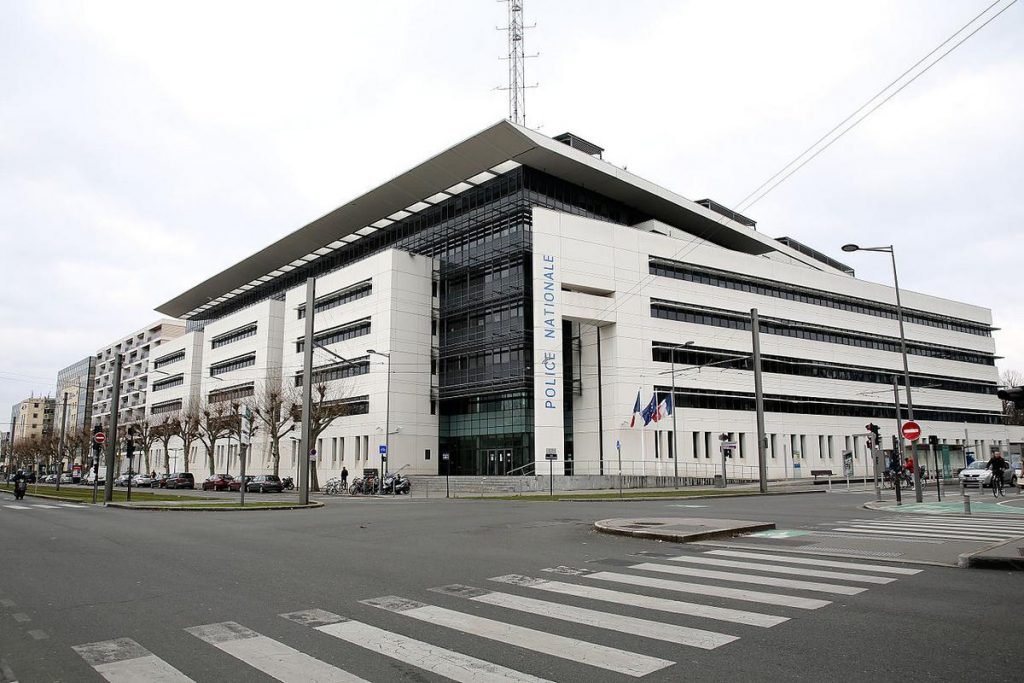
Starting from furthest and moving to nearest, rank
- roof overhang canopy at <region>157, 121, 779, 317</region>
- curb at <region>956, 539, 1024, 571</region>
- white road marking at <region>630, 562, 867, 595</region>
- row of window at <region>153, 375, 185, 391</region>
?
row of window at <region>153, 375, 185, 391</region> → roof overhang canopy at <region>157, 121, 779, 317</region> → curb at <region>956, 539, 1024, 571</region> → white road marking at <region>630, 562, 867, 595</region>

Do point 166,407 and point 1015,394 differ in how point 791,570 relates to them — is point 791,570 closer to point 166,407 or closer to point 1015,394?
point 1015,394

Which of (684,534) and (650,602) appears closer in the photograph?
(650,602)

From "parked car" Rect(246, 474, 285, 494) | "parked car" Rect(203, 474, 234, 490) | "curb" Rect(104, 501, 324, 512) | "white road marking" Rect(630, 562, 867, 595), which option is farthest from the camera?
"parked car" Rect(203, 474, 234, 490)

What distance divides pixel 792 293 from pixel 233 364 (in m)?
56.4

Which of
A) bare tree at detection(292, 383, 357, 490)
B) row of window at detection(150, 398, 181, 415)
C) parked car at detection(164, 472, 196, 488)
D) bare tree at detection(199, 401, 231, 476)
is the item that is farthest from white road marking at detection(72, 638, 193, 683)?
row of window at detection(150, 398, 181, 415)

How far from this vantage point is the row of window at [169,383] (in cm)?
8639

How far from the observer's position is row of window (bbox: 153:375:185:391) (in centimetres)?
8639

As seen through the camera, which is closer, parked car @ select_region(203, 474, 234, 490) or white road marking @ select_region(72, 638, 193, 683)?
white road marking @ select_region(72, 638, 193, 683)

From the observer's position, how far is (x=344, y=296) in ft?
197

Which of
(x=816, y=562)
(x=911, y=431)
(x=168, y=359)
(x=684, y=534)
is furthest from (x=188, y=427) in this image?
(x=816, y=562)

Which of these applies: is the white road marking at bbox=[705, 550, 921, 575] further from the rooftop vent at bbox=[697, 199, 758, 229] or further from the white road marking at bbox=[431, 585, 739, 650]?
the rooftop vent at bbox=[697, 199, 758, 229]

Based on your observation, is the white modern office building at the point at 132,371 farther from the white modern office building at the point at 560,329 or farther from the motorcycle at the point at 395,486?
the motorcycle at the point at 395,486

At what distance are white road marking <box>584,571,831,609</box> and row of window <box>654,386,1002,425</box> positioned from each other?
41824 millimetres

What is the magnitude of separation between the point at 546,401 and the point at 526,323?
603 centimetres
